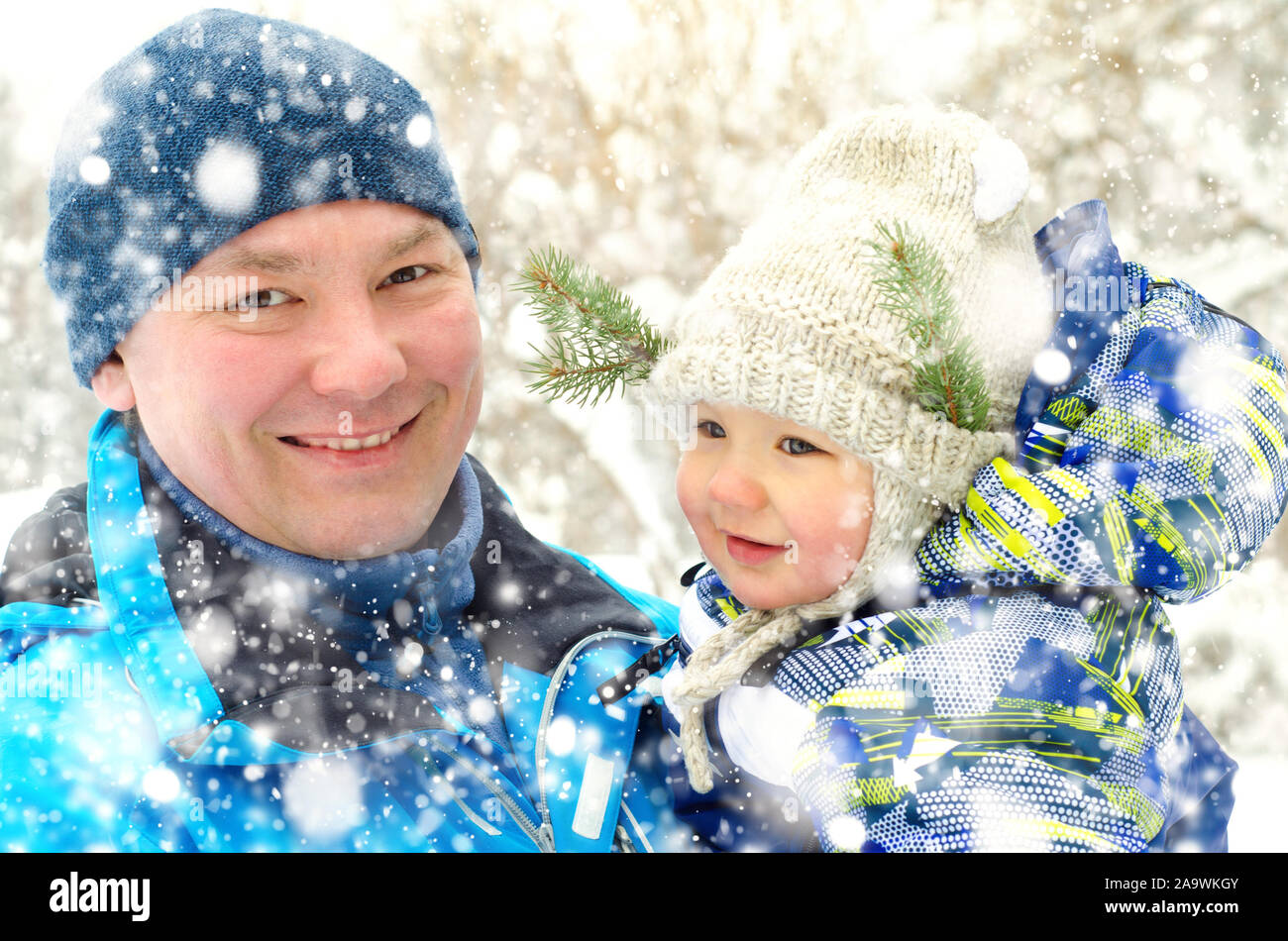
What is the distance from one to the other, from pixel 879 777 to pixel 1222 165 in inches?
105

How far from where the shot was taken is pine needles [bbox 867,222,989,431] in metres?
1.16

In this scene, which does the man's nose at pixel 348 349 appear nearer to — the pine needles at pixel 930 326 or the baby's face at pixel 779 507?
the baby's face at pixel 779 507

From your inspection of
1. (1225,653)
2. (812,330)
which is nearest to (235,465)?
(812,330)

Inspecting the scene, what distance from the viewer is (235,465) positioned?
1.29 meters

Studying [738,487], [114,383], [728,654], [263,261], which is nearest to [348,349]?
[263,261]

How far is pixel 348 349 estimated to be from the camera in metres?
1.23

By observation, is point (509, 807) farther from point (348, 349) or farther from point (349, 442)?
point (348, 349)

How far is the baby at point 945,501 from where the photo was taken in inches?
43.9

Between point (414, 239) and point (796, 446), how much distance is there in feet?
2.11

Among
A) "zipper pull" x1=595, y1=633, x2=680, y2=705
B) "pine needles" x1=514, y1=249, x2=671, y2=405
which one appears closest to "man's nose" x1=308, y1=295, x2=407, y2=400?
"pine needles" x1=514, y1=249, x2=671, y2=405

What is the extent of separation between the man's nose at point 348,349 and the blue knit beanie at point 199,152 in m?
0.15

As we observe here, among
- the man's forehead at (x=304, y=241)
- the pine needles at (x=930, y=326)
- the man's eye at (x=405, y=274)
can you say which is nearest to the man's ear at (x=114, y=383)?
the man's forehead at (x=304, y=241)

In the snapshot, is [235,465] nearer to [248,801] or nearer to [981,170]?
[248,801]

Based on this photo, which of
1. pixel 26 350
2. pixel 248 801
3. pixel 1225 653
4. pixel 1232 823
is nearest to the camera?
pixel 248 801
